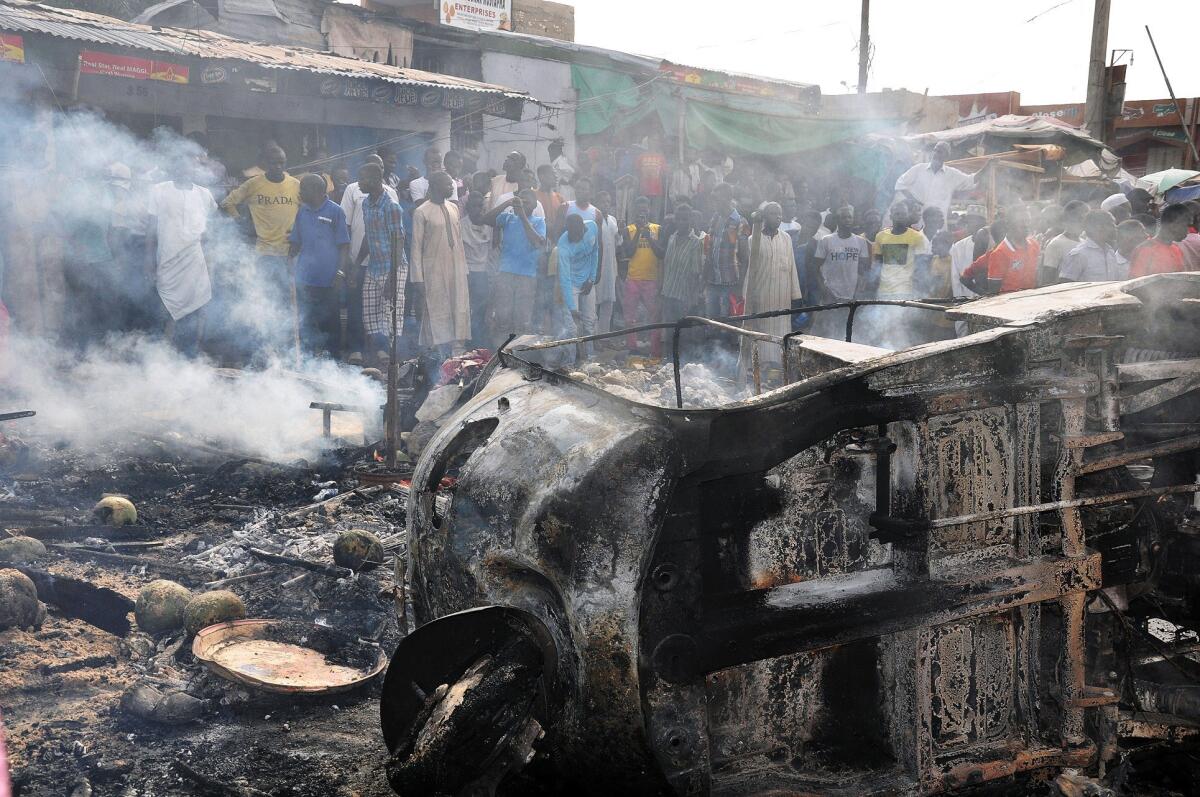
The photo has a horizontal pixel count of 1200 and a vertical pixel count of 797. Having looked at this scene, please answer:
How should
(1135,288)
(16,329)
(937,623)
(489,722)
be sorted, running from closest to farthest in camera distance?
(489,722), (937,623), (1135,288), (16,329)

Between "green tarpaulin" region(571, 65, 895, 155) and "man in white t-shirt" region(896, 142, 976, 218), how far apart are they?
11.5ft

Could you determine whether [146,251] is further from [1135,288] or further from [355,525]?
[1135,288]

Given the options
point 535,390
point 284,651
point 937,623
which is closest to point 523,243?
point 284,651

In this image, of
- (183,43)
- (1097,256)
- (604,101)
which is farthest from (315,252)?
(604,101)

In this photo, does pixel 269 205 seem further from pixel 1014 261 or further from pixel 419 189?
pixel 1014 261

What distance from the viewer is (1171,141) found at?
2906 centimetres

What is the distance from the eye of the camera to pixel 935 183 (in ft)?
56.9

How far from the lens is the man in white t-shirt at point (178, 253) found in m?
10.9

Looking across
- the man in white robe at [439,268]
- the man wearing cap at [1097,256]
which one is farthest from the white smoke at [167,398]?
the man wearing cap at [1097,256]

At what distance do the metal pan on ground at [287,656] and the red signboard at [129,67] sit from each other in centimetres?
897

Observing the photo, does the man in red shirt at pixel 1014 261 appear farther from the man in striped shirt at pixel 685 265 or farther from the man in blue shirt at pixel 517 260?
the man in blue shirt at pixel 517 260

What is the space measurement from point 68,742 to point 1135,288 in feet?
15.9

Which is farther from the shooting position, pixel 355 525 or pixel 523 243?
pixel 523 243

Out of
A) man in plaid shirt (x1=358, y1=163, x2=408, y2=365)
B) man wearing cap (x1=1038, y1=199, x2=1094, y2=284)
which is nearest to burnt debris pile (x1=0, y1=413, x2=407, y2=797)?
man in plaid shirt (x1=358, y1=163, x2=408, y2=365)
